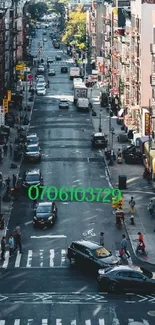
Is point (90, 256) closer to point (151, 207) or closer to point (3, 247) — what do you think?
point (3, 247)

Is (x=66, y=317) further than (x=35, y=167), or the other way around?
(x=35, y=167)

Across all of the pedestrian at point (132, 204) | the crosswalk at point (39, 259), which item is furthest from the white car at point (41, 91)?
the crosswalk at point (39, 259)

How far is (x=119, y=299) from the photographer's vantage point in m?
55.8

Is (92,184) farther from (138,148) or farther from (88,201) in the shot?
(138,148)

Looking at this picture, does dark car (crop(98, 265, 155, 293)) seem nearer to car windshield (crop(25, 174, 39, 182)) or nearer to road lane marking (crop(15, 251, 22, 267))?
road lane marking (crop(15, 251, 22, 267))

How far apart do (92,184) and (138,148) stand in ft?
50.5

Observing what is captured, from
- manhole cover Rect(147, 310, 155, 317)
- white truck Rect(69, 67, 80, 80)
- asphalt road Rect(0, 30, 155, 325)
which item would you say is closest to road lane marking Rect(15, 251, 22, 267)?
asphalt road Rect(0, 30, 155, 325)

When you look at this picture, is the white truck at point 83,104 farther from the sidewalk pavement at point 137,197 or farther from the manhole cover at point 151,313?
the manhole cover at point 151,313

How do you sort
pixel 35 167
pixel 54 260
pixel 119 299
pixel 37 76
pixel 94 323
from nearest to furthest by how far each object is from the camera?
1. pixel 94 323
2. pixel 119 299
3. pixel 54 260
4. pixel 35 167
5. pixel 37 76

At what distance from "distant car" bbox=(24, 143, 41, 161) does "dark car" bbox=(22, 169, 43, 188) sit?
12488 millimetres

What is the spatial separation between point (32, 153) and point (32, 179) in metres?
15.2

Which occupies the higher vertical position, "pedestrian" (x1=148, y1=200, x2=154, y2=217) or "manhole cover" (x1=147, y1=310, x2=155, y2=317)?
"manhole cover" (x1=147, y1=310, x2=155, y2=317)

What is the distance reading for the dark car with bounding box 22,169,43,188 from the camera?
88062 mm

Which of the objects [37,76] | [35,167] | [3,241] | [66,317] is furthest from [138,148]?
[37,76]
